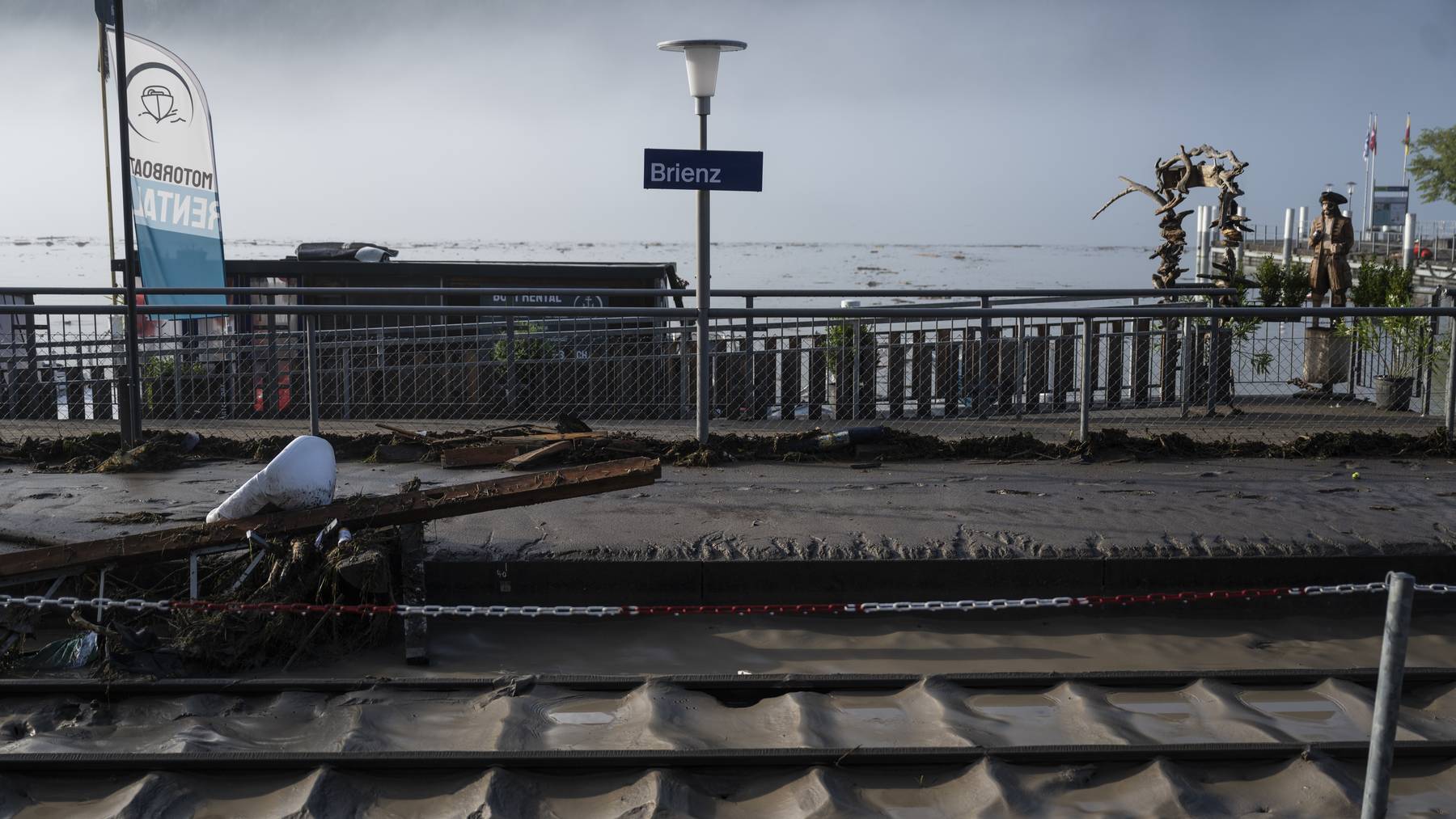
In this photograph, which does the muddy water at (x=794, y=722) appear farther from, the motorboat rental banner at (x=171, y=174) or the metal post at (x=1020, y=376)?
the motorboat rental banner at (x=171, y=174)

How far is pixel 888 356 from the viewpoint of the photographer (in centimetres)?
1162

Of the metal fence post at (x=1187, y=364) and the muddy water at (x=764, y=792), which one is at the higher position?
the metal fence post at (x=1187, y=364)

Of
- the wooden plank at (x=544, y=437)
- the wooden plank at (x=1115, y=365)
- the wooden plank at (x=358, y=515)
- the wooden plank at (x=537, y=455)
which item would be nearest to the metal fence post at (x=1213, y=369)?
the wooden plank at (x=1115, y=365)

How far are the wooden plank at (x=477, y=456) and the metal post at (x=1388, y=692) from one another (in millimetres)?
7126

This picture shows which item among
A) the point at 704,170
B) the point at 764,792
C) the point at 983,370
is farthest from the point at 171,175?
the point at 764,792

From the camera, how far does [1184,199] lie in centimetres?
1616

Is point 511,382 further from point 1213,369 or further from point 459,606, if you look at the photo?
point 1213,369

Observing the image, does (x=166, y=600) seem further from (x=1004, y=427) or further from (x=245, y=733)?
(x=1004, y=427)

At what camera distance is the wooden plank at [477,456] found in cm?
987

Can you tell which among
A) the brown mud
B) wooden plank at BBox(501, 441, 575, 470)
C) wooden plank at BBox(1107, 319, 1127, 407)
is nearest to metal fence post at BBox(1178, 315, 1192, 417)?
wooden plank at BBox(1107, 319, 1127, 407)

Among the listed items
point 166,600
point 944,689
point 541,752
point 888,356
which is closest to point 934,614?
point 944,689

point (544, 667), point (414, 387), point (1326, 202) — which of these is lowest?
point (544, 667)

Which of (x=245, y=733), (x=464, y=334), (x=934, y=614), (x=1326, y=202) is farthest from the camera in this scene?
(x=1326, y=202)

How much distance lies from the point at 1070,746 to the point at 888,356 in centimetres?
679
